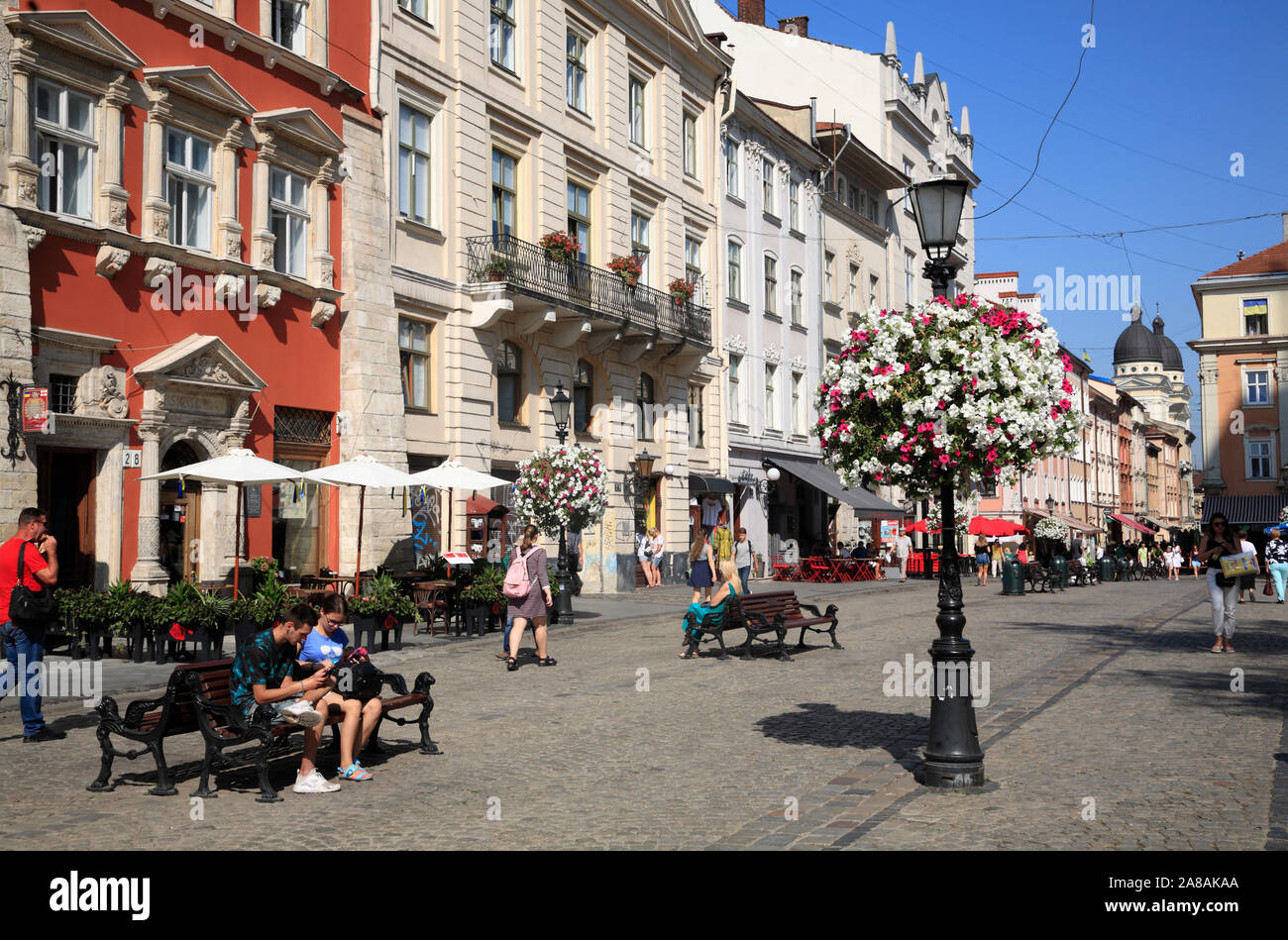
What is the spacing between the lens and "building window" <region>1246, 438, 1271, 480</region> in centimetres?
7412

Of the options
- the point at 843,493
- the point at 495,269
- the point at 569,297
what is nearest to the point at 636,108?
the point at 569,297

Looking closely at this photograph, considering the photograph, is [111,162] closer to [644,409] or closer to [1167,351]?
[644,409]

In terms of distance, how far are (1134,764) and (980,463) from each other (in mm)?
2345

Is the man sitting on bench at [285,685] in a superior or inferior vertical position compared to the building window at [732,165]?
inferior

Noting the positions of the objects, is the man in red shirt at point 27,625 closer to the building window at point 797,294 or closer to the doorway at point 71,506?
the doorway at point 71,506

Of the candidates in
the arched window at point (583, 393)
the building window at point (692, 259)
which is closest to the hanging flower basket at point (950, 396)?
the arched window at point (583, 393)

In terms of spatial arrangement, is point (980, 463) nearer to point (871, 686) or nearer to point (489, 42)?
point (871, 686)

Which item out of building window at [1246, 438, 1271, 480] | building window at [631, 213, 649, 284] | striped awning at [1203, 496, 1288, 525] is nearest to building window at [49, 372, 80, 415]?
building window at [631, 213, 649, 284]

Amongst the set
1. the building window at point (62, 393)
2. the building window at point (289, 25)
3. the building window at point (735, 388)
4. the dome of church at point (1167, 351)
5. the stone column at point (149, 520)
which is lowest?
the stone column at point (149, 520)

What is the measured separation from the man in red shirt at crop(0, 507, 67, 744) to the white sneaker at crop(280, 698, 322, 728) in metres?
3.03

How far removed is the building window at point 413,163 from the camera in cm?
2436

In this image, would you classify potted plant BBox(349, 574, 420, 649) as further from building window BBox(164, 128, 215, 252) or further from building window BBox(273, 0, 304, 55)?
building window BBox(273, 0, 304, 55)

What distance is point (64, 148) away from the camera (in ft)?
56.7

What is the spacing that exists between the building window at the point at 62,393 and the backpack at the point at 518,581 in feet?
22.3
